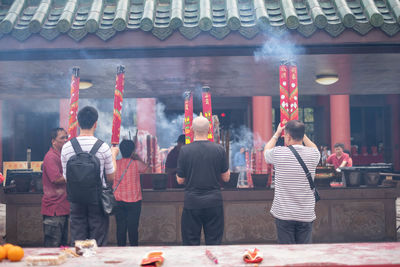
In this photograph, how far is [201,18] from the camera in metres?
4.47

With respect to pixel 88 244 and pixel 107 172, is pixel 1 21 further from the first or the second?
pixel 88 244

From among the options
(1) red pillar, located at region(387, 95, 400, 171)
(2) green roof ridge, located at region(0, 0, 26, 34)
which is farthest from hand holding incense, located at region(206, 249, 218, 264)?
(1) red pillar, located at region(387, 95, 400, 171)

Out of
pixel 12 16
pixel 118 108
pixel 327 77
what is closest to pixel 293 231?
pixel 118 108

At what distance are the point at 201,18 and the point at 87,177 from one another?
7.19 ft

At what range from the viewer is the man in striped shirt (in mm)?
3760

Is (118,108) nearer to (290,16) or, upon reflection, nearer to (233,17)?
(233,17)

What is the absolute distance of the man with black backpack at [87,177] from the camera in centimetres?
372

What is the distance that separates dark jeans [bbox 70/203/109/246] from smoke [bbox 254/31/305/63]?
8.63ft

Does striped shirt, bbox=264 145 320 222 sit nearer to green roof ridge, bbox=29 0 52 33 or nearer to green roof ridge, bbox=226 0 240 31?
green roof ridge, bbox=226 0 240 31

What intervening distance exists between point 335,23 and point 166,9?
6.64 feet

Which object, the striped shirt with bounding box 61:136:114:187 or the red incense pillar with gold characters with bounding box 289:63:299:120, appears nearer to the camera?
the striped shirt with bounding box 61:136:114:187

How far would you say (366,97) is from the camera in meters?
18.1

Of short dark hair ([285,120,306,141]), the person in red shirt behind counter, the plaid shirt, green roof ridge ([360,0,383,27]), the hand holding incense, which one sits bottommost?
the hand holding incense

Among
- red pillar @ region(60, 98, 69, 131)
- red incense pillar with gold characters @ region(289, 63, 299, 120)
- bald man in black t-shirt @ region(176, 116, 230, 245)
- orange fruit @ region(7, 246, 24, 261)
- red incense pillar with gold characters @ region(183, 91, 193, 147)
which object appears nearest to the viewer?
orange fruit @ region(7, 246, 24, 261)
